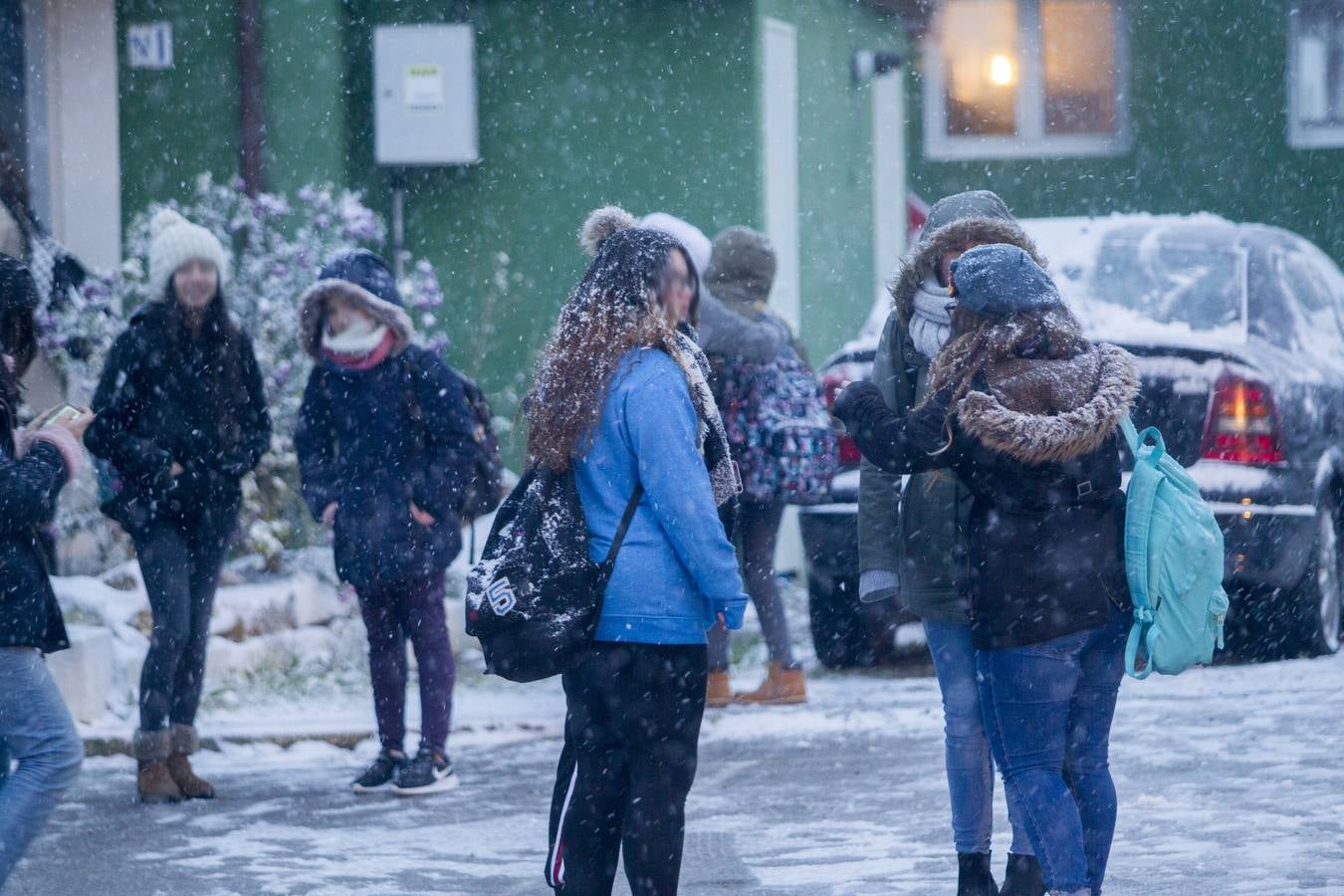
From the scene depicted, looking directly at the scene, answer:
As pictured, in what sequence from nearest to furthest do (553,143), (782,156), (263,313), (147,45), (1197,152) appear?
(263,313), (147,45), (553,143), (782,156), (1197,152)

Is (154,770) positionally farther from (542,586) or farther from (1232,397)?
(1232,397)

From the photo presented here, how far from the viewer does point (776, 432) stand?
26.4ft

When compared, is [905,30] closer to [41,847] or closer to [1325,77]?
[1325,77]

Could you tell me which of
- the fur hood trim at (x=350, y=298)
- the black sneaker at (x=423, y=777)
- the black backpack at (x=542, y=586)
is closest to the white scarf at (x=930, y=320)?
the black backpack at (x=542, y=586)

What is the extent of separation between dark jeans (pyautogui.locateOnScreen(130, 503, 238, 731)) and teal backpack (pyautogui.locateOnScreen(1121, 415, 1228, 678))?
330cm

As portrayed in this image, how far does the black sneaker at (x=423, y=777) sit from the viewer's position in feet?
22.3

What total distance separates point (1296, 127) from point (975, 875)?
17.0 meters

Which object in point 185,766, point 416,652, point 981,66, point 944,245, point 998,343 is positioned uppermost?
point 981,66

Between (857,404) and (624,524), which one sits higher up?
(857,404)

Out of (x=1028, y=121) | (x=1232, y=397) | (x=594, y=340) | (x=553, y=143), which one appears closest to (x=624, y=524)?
(x=594, y=340)

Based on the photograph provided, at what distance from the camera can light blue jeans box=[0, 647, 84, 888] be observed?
14.9 feet

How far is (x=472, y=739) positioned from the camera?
25.8ft

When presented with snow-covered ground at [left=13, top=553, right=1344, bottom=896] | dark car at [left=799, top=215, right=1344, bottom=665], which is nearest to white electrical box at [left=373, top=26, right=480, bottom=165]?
snow-covered ground at [left=13, top=553, right=1344, bottom=896]

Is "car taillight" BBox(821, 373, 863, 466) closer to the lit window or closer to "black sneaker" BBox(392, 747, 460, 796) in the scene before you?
"black sneaker" BBox(392, 747, 460, 796)
